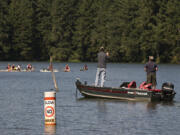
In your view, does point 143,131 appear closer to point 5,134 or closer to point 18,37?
point 5,134

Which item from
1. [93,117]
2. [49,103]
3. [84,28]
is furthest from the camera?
[84,28]

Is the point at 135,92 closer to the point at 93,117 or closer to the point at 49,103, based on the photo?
the point at 93,117

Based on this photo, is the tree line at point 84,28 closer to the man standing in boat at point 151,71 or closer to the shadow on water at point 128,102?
the man standing in boat at point 151,71

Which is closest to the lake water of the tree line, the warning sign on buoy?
the warning sign on buoy

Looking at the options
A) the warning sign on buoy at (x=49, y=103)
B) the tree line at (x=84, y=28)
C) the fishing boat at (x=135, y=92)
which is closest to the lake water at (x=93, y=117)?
the fishing boat at (x=135, y=92)

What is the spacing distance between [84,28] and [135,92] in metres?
112

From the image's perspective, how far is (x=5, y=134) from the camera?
1980cm

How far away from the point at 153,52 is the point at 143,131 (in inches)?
4066

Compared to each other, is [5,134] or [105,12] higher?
[105,12]

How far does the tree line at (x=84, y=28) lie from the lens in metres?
123

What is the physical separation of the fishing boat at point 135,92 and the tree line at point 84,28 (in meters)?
88.7

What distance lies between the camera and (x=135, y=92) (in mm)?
31641

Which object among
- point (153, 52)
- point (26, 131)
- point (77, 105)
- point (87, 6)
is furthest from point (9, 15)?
point (26, 131)

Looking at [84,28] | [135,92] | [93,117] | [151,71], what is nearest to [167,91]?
[135,92]
